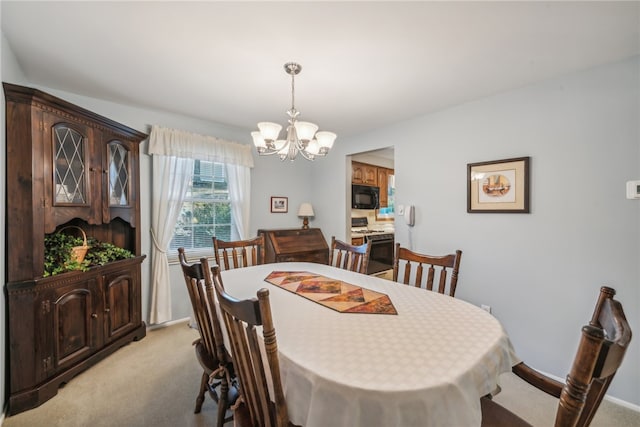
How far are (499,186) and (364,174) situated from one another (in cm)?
260

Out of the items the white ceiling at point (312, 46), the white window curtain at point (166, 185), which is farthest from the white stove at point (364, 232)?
the white window curtain at point (166, 185)

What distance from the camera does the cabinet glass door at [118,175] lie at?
2428 millimetres

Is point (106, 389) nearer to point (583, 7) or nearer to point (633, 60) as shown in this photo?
point (583, 7)

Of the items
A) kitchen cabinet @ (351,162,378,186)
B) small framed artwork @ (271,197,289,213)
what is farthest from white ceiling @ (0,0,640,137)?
kitchen cabinet @ (351,162,378,186)

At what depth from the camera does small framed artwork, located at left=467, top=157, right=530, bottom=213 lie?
2.30 m

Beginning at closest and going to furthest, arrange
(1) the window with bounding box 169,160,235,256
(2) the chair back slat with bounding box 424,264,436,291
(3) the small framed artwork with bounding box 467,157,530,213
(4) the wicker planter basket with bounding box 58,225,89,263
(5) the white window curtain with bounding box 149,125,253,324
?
(2) the chair back slat with bounding box 424,264,436,291 → (4) the wicker planter basket with bounding box 58,225,89,263 → (3) the small framed artwork with bounding box 467,157,530,213 → (5) the white window curtain with bounding box 149,125,253,324 → (1) the window with bounding box 169,160,235,256

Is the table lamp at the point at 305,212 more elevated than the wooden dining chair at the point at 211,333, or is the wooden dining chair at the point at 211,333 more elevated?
the table lamp at the point at 305,212

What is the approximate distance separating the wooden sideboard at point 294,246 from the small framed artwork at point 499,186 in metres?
1.87

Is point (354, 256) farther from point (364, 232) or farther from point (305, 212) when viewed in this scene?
point (364, 232)

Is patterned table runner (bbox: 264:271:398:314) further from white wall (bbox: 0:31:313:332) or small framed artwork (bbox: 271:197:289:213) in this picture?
small framed artwork (bbox: 271:197:289:213)

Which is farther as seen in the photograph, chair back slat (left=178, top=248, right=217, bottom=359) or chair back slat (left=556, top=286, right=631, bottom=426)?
chair back slat (left=178, top=248, right=217, bottom=359)

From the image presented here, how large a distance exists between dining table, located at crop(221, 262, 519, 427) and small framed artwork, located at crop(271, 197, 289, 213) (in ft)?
8.28

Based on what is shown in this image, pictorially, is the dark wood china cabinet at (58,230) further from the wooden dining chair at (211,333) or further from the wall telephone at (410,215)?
the wall telephone at (410,215)

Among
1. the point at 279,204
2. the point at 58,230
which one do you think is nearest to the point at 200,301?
the point at 58,230
